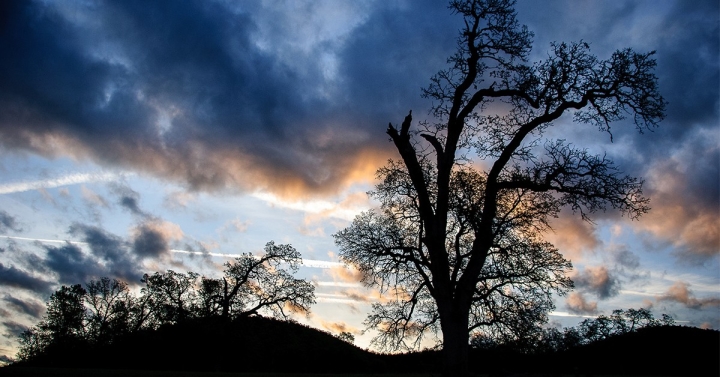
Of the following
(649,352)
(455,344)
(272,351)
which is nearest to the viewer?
(455,344)

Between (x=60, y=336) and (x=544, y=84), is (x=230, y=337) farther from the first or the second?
(x=544, y=84)

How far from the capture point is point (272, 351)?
4394 cm

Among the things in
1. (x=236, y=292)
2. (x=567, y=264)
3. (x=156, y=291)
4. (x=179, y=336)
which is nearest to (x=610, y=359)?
(x=567, y=264)

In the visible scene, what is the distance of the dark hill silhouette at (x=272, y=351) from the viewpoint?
→ 3647 cm

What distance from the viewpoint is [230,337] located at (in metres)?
43.6

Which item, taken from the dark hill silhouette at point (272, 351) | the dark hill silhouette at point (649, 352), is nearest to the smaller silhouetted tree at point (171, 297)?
the dark hill silhouette at point (272, 351)

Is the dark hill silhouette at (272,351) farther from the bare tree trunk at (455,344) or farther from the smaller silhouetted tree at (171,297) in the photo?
the bare tree trunk at (455,344)

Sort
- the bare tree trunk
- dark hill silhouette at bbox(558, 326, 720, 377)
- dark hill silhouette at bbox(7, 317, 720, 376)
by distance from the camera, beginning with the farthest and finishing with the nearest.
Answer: dark hill silhouette at bbox(7, 317, 720, 376)
dark hill silhouette at bbox(558, 326, 720, 377)
the bare tree trunk

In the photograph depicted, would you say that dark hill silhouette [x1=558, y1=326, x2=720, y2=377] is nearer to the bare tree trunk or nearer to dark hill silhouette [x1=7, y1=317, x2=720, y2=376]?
dark hill silhouette [x1=7, y1=317, x2=720, y2=376]

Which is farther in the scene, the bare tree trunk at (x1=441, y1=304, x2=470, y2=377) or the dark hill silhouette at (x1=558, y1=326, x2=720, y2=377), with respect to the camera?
the dark hill silhouette at (x1=558, y1=326, x2=720, y2=377)

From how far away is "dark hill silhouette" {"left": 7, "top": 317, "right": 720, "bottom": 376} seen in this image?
3647cm

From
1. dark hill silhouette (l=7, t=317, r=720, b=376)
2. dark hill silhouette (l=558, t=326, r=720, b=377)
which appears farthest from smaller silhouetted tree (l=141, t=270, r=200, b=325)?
dark hill silhouette (l=558, t=326, r=720, b=377)

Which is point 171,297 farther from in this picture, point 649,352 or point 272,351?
point 649,352

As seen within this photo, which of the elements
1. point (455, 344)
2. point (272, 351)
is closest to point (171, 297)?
point (272, 351)
